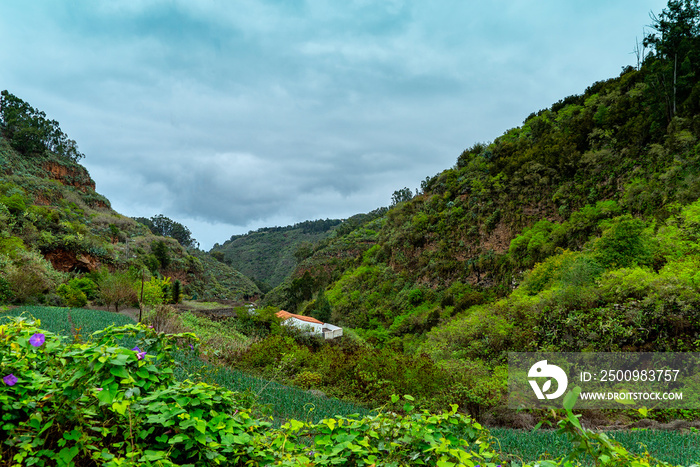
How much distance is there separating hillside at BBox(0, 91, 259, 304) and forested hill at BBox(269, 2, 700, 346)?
639 inches

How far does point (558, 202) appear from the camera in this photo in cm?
1620

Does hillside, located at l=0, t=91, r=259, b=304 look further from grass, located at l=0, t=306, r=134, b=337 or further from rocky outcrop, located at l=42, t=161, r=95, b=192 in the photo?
grass, located at l=0, t=306, r=134, b=337

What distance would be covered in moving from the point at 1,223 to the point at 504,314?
1027 inches

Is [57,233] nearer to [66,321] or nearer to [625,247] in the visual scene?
[66,321]

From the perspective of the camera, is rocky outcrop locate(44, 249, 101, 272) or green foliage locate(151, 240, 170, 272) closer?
rocky outcrop locate(44, 249, 101, 272)

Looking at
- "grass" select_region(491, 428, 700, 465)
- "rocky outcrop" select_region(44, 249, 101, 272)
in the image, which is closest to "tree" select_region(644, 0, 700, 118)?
"grass" select_region(491, 428, 700, 465)

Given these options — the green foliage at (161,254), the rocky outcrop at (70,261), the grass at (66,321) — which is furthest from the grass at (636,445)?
the green foliage at (161,254)

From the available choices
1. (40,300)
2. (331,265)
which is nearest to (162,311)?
(40,300)

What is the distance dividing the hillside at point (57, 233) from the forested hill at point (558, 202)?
1622 centimetres

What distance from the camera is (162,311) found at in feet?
34.9

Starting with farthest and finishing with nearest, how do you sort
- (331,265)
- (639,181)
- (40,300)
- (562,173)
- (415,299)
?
1. (331,265)
2. (415,299)
3. (562,173)
4. (40,300)
5. (639,181)

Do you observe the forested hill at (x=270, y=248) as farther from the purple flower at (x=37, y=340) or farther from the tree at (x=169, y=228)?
the purple flower at (x=37, y=340)

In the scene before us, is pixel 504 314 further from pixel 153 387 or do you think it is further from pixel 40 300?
pixel 40 300

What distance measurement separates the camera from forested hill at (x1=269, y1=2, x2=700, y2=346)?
444 inches
